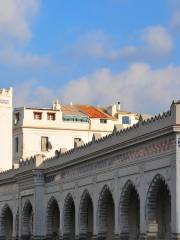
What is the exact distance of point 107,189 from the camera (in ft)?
141

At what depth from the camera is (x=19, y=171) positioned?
188ft

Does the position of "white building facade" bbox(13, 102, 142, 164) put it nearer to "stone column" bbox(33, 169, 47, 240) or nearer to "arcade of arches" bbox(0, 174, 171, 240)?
"arcade of arches" bbox(0, 174, 171, 240)

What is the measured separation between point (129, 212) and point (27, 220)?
17006 millimetres

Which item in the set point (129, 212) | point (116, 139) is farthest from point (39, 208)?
point (116, 139)

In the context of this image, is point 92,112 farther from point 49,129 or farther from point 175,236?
point 175,236

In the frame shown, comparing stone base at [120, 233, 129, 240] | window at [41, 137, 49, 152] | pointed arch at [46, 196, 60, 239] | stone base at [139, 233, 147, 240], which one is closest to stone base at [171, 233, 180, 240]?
stone base at [139, 233, 147, 240]

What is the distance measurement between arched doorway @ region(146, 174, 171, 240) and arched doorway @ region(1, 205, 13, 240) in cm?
2649

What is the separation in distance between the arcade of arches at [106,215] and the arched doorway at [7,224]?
3.31m

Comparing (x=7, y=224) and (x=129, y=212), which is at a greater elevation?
(x=129, y=212)

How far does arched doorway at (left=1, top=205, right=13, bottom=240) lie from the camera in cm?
6275

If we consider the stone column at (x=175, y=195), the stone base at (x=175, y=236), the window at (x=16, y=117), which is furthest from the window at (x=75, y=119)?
the stone base at (x=175, y=236)

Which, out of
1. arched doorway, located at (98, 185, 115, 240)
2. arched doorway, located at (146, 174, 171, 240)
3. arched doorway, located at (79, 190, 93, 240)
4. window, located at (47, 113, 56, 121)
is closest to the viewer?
arched doorway, located at (146, 174, 171, 240)

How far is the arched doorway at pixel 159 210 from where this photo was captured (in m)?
37.2

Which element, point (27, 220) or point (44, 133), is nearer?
point (27, 220)
